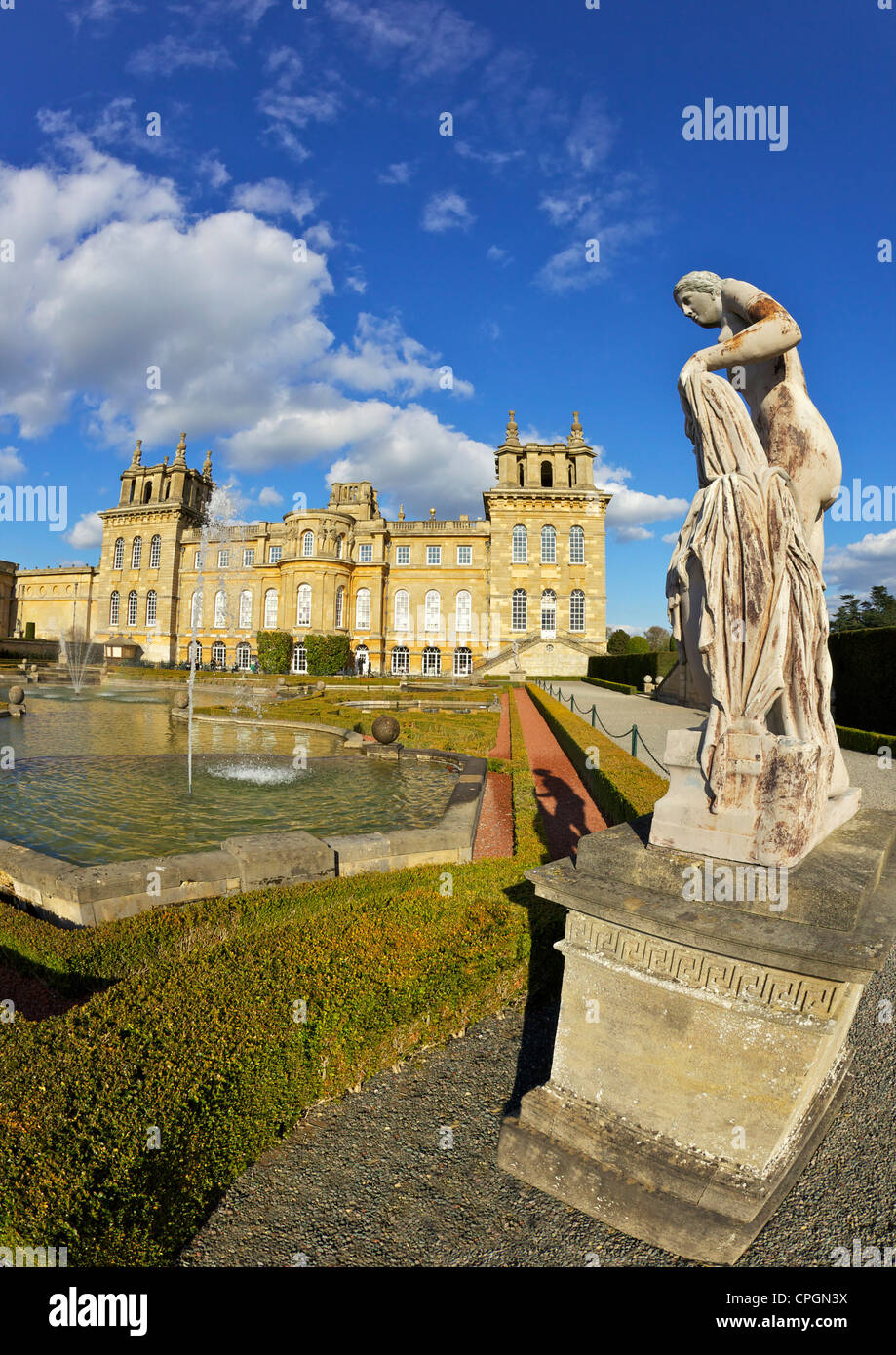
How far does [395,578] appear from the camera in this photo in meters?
45.9

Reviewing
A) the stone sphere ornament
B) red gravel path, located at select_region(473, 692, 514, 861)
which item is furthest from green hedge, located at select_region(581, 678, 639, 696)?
the stone sphere ornament

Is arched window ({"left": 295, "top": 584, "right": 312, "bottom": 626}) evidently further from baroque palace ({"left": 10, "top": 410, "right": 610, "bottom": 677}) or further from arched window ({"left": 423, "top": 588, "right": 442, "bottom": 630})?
arched window ({"left": 423, "top": 588, "right": 442, "bottom": 630})

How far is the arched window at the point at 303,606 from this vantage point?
43.3 m

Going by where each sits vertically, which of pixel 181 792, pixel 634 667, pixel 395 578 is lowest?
pixel 181 792

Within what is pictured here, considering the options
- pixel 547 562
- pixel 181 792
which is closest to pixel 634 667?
pixel 547 562

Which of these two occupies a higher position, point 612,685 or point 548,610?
point 548,610

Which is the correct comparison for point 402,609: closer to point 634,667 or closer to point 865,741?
point 634,667

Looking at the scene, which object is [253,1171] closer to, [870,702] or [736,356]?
[736,356]

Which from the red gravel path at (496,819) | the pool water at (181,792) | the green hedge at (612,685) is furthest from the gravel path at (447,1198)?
the green hedge at (612,685)

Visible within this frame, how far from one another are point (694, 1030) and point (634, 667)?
28943mm

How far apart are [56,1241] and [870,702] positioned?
1850 centimetres

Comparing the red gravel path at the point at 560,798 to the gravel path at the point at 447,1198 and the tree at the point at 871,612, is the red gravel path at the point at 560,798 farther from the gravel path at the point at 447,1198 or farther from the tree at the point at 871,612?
the tree at the point at 871,612

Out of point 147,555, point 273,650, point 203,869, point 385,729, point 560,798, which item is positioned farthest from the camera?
point 147,555

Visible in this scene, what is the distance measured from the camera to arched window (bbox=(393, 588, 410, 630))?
45.7m
